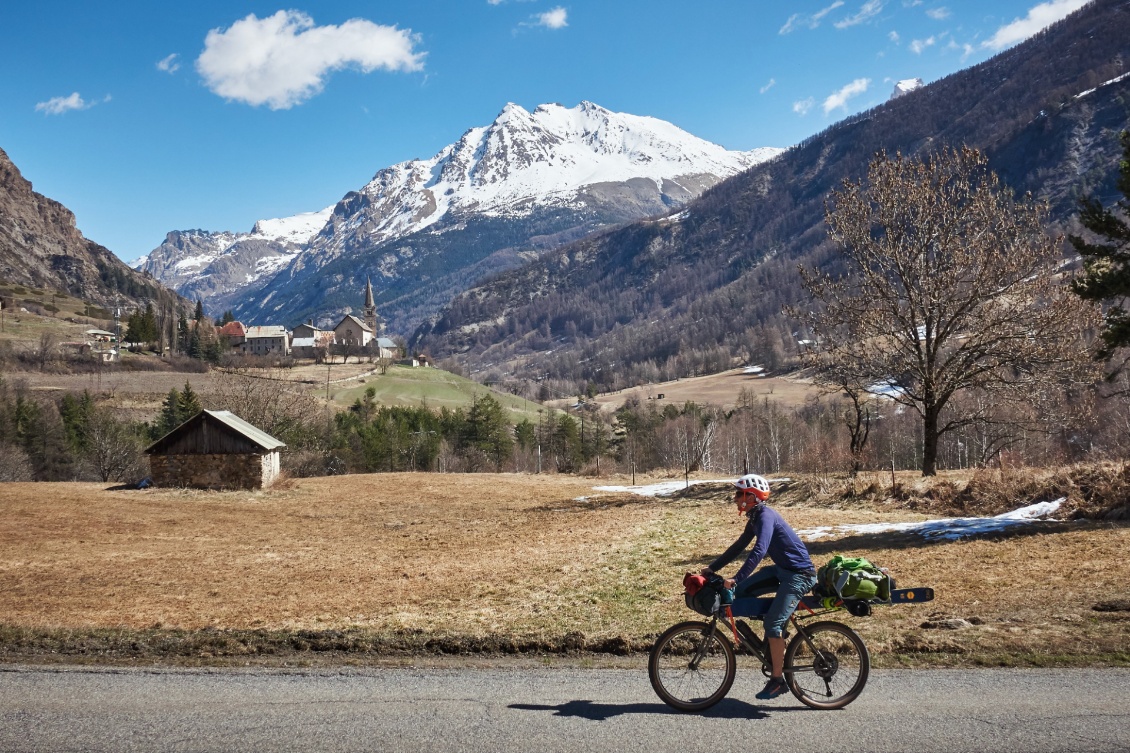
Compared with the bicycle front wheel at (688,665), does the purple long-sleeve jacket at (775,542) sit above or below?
above

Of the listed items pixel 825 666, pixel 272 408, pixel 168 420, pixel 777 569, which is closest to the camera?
pixel 825 666

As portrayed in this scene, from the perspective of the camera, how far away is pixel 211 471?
4581 centimetres

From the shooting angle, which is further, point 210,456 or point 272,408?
point 272,408

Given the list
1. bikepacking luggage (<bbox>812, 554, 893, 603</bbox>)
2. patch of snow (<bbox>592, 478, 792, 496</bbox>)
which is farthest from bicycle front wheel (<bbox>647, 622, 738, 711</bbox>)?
patch of snow (<bbox>592, 478, 792, 496</bbox>)

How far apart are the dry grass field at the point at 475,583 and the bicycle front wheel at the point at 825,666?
71.3 inches

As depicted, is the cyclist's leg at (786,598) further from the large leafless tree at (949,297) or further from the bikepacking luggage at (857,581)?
the large leafless tree at (949,297)

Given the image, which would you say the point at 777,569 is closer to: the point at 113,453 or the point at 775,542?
the point at 775,542

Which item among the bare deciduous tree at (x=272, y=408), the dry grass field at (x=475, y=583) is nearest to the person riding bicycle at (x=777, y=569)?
the dry grass field at (x=475, y=583)

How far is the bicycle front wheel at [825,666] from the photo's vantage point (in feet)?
29.0

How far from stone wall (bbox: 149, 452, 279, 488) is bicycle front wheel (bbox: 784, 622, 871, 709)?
42310mm

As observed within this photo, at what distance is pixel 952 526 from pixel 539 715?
16.5 m

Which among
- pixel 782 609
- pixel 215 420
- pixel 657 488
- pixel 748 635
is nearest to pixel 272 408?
pixel 215 420

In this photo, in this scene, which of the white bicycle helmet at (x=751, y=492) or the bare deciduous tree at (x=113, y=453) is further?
the bare deciduous tree at (x=113, y=453)

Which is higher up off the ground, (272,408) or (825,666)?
(272,408)
